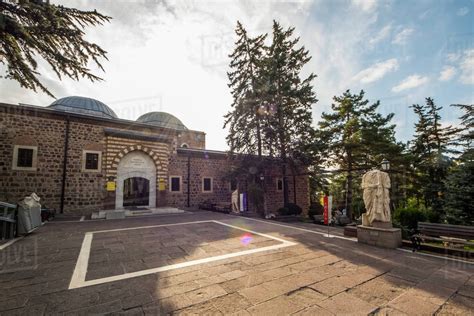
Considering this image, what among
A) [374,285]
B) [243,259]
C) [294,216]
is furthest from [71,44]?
[294,216]

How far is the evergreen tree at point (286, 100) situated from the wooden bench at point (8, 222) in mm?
12792

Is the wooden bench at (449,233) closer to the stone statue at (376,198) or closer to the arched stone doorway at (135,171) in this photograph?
the stone statue at (376,198)

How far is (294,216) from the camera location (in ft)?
50.0

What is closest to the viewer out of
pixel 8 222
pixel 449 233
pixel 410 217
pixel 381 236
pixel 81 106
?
pixel 449 233

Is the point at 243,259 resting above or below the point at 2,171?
below

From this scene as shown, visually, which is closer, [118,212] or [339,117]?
[118,212]

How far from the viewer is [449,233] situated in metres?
4.94

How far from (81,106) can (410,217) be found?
2681cm

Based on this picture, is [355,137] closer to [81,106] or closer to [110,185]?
[110,185]

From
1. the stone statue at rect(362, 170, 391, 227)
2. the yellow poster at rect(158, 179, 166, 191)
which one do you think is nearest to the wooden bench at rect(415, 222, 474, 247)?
the stone statue at rect(362, 170, 391, 227)

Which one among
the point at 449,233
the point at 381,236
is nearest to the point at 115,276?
the point at 381,236

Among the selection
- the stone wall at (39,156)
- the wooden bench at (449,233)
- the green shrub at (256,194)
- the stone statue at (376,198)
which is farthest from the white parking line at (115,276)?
the green shrub at (256,194)

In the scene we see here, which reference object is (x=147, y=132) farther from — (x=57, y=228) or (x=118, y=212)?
(x=57, y=228)

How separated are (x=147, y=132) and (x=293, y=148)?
35.7 ft
